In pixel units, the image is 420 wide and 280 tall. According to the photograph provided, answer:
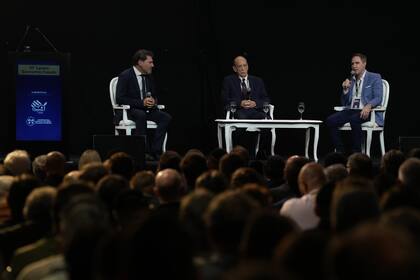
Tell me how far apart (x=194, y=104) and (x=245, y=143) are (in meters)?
0.80

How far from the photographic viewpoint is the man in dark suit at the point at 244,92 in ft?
30.4

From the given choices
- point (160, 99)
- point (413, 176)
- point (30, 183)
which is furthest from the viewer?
point (160, 99)

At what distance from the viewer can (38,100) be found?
26.9 feet

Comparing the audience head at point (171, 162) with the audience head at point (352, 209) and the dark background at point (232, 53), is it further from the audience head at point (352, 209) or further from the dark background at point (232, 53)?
the dark background at point (232, 53)

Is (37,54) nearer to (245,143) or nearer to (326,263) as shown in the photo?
(245,143)

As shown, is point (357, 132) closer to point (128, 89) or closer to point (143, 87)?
point (143, 87)

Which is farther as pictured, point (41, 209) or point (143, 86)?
point (143, 86)

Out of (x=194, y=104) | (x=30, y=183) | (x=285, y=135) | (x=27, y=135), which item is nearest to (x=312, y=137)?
(x=285, y=135)

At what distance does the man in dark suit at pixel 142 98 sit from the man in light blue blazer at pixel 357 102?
184 cm

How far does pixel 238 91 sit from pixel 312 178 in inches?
204

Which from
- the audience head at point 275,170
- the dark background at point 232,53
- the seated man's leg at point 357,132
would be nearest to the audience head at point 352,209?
the audience head at point 275,170

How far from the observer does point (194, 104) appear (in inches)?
409

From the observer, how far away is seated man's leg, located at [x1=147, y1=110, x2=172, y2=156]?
893 centimetres

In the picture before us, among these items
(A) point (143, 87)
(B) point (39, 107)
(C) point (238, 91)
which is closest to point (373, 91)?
(C) point (238, 91)
